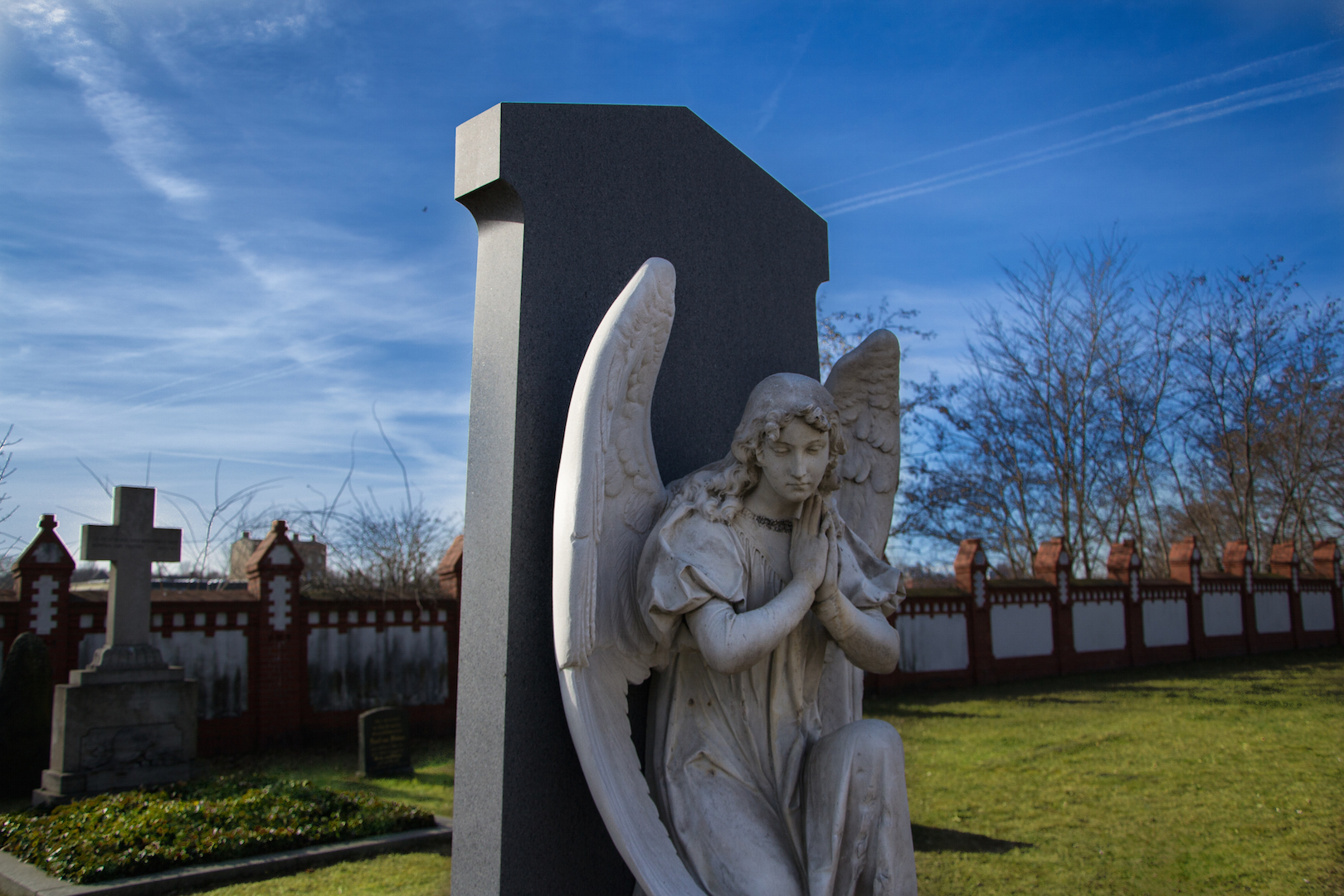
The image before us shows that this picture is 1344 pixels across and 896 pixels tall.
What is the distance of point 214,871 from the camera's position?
196 inches

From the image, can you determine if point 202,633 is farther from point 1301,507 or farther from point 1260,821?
point 1301,507

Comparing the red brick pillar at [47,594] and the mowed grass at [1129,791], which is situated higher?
the red brick pillar at [47,594]

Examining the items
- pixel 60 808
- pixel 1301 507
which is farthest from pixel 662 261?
pixel 1301 507

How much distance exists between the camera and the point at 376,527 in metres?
12.8

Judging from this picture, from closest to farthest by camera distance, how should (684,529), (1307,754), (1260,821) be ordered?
(684,529) → (1260,821) → (1307,754)

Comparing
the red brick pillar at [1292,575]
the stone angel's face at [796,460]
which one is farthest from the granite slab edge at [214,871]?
the red brick pillar at [1292,575]

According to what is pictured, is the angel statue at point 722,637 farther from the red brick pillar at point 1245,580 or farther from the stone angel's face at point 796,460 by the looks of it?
the red brick pillar at point 1245,580

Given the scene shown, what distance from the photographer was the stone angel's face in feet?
7.53

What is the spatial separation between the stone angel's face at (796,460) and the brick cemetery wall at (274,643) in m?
8.64

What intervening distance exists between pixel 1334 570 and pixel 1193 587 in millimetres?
6125

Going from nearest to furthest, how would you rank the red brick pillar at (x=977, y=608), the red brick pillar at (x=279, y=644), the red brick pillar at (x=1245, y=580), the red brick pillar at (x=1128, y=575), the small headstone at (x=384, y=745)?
1. the small headstone at (x=384, y=745)
2. the red brick pillar at (x=279, y=644)
3. the red brick pillar at (x=977, y=608)
4. the red brick pillar at (x=1128, y=575)
5. the red brick pillar at (x=1245, y=580)

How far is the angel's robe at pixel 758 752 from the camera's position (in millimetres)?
2182

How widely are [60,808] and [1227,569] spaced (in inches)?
800

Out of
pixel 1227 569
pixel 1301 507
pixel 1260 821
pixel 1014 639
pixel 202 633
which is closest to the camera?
pixel 1260 821
